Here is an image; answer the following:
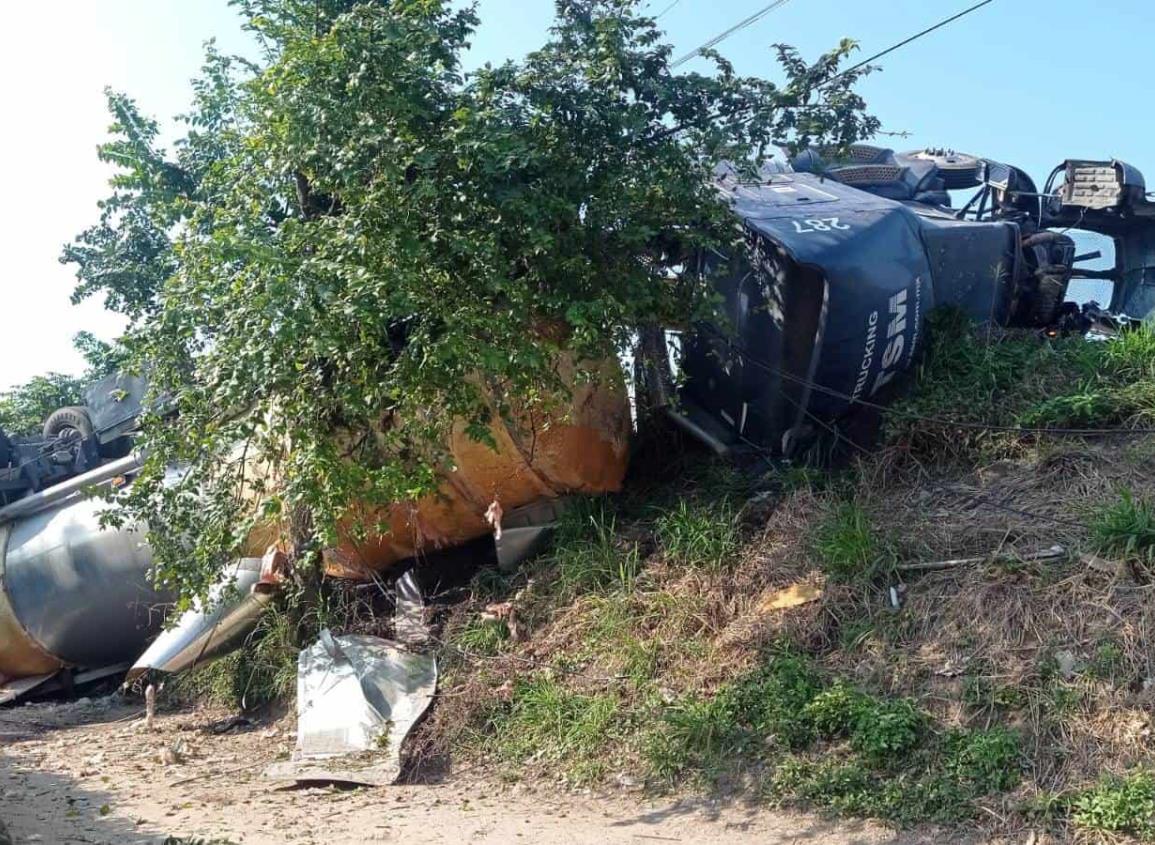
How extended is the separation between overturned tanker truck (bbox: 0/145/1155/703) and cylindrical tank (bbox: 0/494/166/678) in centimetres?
2

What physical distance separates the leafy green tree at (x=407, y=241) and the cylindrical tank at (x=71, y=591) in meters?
2.21

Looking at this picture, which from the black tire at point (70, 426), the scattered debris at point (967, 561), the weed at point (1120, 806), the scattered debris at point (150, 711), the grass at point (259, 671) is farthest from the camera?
the black tire at point (70, 426)

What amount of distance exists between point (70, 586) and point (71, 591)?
0.05 m

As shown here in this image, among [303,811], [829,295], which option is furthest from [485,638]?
[829,295]

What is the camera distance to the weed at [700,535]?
7.21 meters

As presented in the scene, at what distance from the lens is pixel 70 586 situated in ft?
A: 31.2

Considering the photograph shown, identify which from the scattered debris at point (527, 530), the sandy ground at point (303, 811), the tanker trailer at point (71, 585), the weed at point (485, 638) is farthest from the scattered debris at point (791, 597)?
the tanker trailer at point (71, 585)

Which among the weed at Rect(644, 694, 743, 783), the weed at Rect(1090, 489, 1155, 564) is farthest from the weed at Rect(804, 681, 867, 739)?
the weed at Rect(1090, 489, 1155, 564)

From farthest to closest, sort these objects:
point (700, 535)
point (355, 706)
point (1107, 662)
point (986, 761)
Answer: point (700, 535) → point (355, 706) → point (1107, 662) → point (986, 761)

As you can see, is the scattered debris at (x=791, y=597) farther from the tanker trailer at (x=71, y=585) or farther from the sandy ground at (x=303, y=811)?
the tanker trailer at (x=71, y=585)

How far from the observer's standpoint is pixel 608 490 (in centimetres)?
833

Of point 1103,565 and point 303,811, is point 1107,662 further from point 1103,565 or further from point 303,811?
point 303,811

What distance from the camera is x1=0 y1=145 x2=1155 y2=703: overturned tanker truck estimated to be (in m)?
7.70

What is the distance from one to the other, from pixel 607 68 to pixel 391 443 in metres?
2.78
